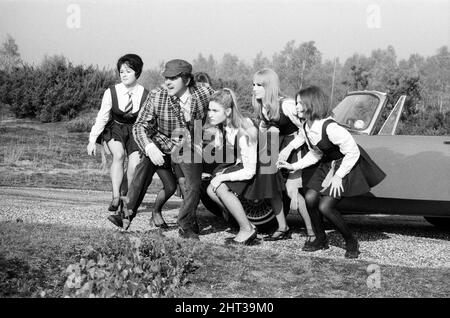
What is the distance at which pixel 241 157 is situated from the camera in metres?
7.08

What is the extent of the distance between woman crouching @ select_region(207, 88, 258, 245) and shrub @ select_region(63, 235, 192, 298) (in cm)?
153

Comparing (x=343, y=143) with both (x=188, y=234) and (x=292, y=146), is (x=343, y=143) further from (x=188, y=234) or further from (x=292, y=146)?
(x=188, y=234)

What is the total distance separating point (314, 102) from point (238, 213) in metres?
1.38

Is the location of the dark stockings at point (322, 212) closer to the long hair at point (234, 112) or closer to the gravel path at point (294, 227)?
the gravel path at point (294, 227)

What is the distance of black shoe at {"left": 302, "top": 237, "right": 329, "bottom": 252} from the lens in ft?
22.8

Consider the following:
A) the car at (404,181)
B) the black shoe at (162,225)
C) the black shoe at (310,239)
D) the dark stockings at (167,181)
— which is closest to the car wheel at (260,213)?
the car at (404,181)

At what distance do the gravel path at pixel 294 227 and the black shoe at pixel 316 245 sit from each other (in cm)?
7

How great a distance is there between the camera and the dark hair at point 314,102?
21.5 feet

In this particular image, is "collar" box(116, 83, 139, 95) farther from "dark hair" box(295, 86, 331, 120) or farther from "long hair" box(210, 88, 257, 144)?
"dark hair" box(295, 86, 331, 120)

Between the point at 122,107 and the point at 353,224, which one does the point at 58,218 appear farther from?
the point at 353,224

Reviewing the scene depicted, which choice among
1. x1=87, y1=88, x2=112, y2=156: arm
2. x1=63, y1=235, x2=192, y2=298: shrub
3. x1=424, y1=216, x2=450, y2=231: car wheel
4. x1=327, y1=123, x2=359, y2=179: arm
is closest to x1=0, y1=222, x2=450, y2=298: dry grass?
x1=63, y1=235, x2=192, y2=298: shrub

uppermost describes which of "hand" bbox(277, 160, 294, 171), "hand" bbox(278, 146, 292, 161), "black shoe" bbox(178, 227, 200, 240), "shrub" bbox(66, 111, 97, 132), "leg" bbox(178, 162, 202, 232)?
"hand" bbox(278, 146, 292, 161)

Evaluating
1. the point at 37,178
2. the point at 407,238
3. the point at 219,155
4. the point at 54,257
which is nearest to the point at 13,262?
the point at 54,257
